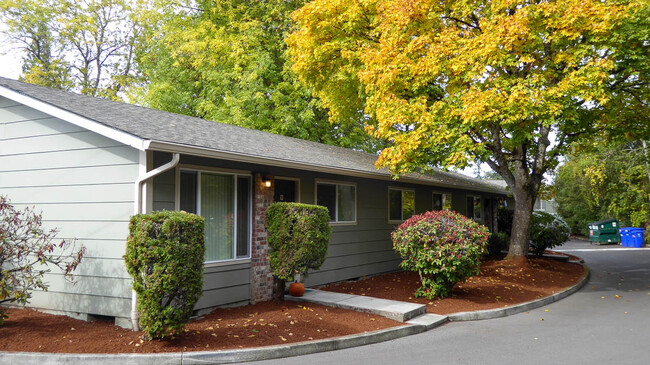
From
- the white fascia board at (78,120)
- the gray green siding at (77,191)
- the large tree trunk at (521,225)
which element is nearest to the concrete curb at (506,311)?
the large tree trunk at (521,225)

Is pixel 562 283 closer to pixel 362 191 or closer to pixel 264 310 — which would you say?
pixel 362 191

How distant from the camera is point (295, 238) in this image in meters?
7.89

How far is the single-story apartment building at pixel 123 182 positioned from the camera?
668 cm

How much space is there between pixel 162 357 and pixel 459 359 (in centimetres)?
363

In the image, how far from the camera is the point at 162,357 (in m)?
5.27

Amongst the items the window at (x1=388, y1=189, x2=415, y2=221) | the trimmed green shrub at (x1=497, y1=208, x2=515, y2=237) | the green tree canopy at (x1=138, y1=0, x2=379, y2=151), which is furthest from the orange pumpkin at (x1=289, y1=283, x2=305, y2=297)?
the trimmed green shrub at (x1=497, y1=208, x2=515, y2=237)

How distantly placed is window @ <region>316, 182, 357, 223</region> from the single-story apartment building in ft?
2.32

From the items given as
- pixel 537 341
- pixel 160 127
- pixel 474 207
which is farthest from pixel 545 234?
pixel 160 127

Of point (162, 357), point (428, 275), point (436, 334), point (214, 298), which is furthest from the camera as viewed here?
point (428, 275)

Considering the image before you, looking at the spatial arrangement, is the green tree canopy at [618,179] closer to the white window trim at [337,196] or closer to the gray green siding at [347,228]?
the gray green siding at [347,228]

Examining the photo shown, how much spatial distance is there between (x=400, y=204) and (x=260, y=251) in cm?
644

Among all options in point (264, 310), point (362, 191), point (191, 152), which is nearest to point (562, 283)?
point (362, 191)

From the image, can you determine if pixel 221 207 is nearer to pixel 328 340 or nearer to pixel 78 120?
pixel 78 120

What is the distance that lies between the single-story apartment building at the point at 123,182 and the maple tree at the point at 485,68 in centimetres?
282
